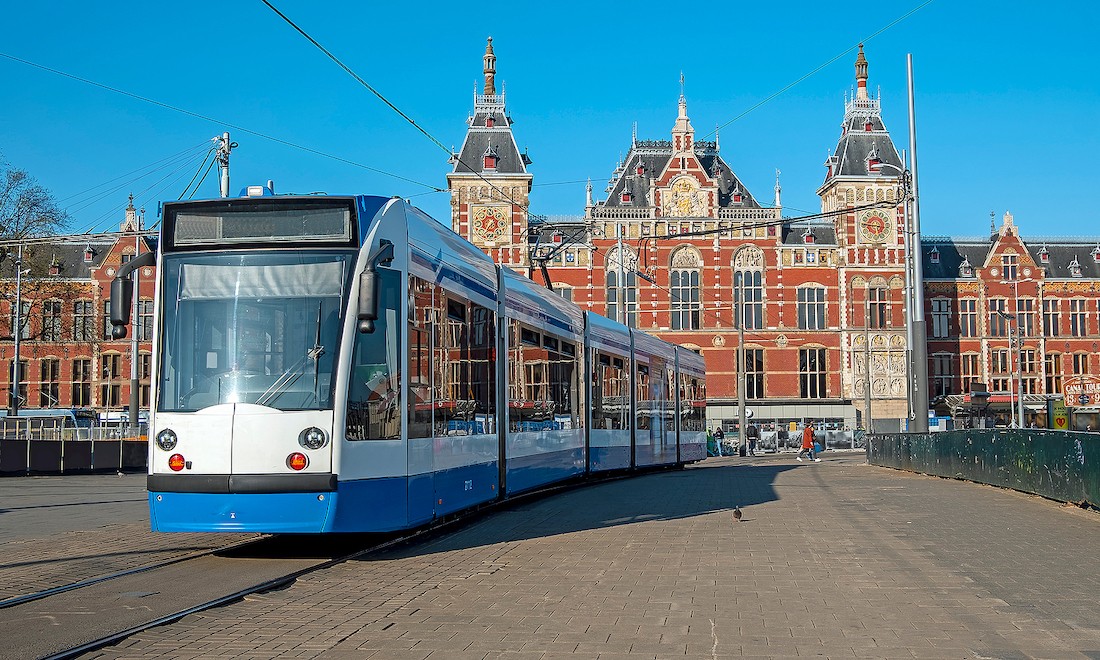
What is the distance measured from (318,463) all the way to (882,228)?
6065cm

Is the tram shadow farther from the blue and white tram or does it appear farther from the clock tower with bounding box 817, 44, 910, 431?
the clock tower with bounding box 817, 44, 910, 431

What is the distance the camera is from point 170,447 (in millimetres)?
10070

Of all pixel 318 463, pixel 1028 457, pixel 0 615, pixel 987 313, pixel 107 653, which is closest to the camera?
pixel 107 653

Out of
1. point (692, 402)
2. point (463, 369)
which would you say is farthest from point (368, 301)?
point (692, 402)

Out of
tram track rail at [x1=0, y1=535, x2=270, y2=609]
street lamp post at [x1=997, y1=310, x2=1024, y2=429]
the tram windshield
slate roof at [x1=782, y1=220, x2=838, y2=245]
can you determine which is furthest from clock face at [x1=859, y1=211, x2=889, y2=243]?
the tram windshield

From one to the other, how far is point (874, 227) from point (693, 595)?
61.1 m

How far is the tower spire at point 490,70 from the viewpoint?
67.0 metres

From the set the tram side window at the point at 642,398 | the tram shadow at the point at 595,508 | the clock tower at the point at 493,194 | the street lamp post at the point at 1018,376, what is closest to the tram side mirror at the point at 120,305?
the tram shadow at the point at 595,508

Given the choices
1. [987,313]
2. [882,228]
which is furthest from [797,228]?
[987,313]

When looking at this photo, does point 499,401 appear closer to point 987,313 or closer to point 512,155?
point 512,155

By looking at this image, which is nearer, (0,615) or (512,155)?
(0,615)

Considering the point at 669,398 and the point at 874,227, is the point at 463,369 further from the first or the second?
the point at 874,227

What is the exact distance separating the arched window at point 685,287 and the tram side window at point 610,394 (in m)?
42.9

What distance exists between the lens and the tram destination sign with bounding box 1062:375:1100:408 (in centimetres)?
7038
